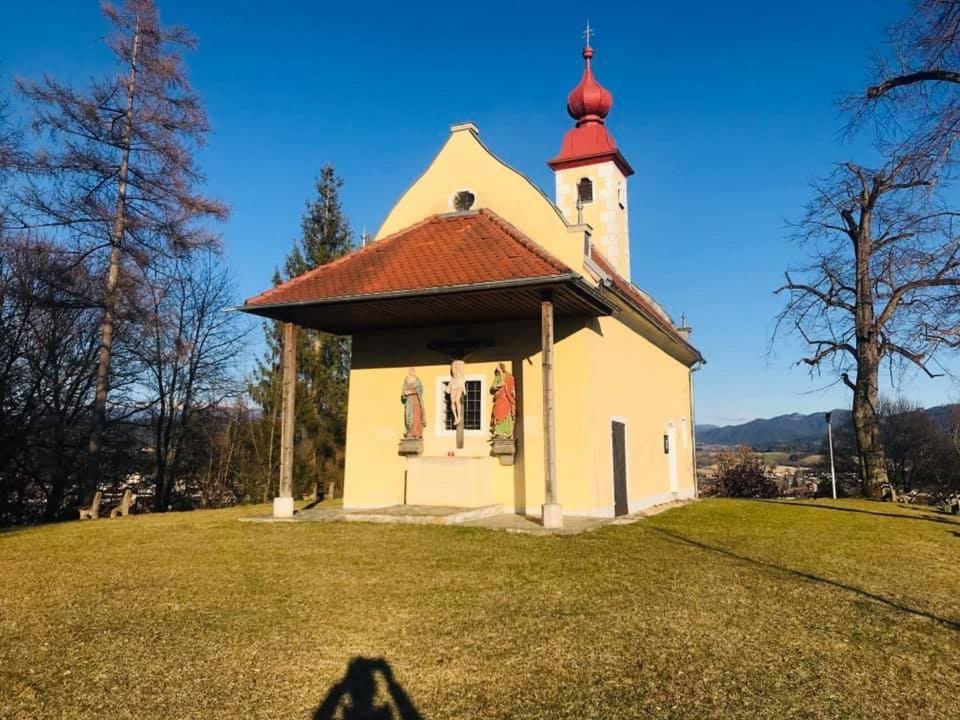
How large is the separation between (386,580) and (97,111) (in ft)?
48.3

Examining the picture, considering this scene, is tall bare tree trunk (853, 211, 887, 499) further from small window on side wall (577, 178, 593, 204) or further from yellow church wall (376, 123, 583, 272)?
yellow church wall (376, 123, 583, 272)

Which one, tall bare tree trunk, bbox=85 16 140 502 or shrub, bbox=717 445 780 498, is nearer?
tall bare tree trunk, bbox=85 16 140 502

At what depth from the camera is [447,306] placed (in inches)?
501

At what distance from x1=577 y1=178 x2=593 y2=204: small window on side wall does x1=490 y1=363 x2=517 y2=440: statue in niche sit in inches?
361

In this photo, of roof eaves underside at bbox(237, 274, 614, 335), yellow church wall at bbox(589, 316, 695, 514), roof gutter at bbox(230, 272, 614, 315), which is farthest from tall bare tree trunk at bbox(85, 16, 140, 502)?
yellow church wall at bbox(589, 316, 695, 514)

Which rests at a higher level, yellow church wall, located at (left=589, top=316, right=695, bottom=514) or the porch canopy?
the porch canopy

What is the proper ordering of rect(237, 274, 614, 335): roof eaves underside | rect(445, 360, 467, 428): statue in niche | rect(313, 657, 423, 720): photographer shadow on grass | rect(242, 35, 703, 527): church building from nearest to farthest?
rect(313, 657, 423, 720): photographer shadow on grass → rect(237, 274, 614, 335): roof eaves underside → rect(242, 35, 703, 527): church building → rect(445, 360, 467, 428): statue in niche

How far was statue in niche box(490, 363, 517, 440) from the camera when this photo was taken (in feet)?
43.9

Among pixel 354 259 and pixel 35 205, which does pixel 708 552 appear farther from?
pixel 35 205

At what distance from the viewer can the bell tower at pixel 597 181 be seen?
20.2 meters

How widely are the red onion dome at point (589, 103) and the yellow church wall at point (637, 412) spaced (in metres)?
8.34

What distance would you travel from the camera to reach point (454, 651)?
4.57m

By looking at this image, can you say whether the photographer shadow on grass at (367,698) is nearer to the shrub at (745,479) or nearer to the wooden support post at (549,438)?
the wooden support post at (549,438)

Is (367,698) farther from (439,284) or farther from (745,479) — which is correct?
(745,479)
